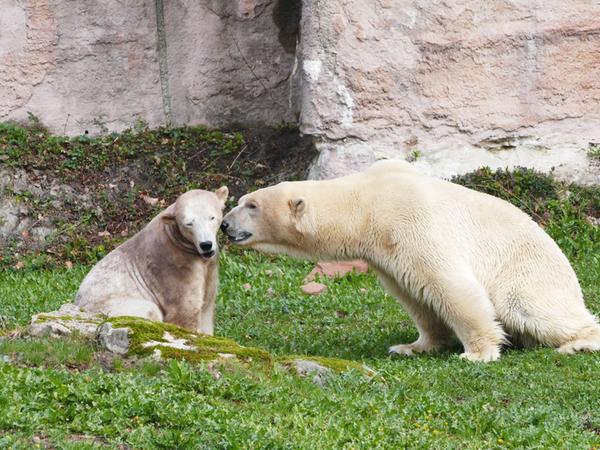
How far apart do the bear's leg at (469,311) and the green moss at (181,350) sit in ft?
6.12

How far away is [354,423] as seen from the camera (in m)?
6.23

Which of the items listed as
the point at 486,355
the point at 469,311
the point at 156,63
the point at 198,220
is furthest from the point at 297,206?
the point at 156,63

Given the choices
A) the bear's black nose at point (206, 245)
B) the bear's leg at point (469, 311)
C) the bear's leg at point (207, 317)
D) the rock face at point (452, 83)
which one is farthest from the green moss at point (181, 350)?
Answer: the rock face at point (452, 83)

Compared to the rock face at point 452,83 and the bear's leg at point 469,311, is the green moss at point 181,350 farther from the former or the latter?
the rock face at point 452,83

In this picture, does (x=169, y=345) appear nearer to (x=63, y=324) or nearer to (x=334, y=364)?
(x=63, y=324)

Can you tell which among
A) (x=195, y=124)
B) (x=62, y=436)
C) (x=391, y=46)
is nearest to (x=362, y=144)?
(x=391, y=46)

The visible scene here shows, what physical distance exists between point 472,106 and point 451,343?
5690 millimetres

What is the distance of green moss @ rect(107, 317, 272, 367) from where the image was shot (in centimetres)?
715

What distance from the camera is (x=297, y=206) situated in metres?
9.00

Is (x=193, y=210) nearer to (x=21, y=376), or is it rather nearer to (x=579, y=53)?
(x=21, y=376)

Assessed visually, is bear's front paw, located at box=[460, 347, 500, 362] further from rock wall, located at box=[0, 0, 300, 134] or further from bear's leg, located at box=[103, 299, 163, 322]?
rock wall, located at box=[0, 0, 300, 134]

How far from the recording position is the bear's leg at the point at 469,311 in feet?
28.2

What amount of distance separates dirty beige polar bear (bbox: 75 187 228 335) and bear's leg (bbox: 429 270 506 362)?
6.15ft

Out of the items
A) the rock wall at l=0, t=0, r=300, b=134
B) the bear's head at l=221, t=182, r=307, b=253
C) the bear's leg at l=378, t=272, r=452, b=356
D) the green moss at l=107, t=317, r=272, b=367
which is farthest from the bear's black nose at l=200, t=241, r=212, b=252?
the rock wall at l=0, t=0, r=300, b=134
